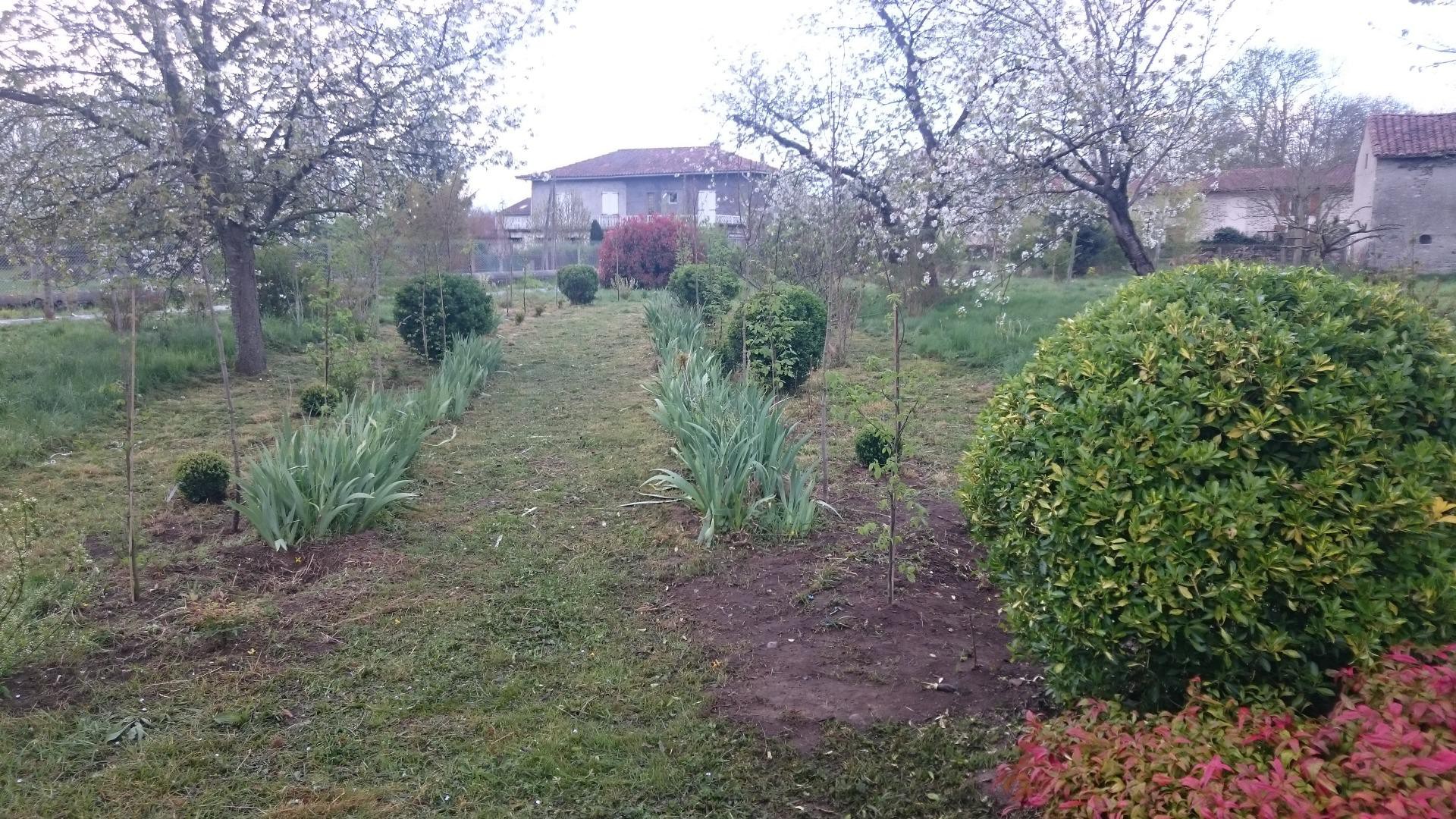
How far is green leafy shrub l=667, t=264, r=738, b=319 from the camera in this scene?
35.5ft

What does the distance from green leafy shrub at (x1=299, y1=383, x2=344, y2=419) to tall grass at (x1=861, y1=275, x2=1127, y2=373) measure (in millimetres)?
5224

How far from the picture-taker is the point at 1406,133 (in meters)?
Answer: 20.6

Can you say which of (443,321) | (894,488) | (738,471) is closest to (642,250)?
(443,321)

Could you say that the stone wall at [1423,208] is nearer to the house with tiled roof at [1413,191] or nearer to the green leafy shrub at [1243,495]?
the house with tiled roof at [1413,191]

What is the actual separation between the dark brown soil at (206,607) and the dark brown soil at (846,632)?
1501mm

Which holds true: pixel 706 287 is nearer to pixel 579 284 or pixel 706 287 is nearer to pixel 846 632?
pixel 579 284

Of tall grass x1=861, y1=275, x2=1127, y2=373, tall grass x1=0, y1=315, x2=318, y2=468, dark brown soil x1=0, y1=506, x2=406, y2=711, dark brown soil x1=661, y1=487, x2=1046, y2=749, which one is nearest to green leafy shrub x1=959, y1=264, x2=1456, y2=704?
dark brown soil x1=661, y1=487, x2=1046, y2=749

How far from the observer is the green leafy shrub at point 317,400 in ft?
25.5

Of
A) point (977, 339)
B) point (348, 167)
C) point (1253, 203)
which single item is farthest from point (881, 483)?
point (1253, 203)

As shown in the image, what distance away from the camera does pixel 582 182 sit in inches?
1555

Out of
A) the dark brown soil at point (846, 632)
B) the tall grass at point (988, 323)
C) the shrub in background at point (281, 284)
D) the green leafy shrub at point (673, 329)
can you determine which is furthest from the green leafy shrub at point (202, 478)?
the shrub in background at point (281, 284)

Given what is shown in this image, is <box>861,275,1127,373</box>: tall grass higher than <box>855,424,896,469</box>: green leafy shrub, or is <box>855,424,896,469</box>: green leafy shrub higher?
<box>861,275,1127,373</box>: tall grass

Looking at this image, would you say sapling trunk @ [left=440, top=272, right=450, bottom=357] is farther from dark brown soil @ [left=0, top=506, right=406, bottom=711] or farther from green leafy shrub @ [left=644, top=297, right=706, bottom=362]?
dark brown soil @ [left=0, top=506, right=406, bottom=711]

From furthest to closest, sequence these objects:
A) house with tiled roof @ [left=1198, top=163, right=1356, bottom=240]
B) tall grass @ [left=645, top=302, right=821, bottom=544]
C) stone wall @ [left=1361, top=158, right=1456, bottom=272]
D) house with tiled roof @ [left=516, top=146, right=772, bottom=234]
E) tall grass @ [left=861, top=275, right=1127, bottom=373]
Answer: house with tiled roof @ [left=516, top=146, right=772, bottom=234] < house with tiled roof @ [left=1198, top=163, right=1356, bottom=240] < stone wall @ [left=1361, top=158, right=1456, bottom=272] < tall grass @ [left=861, top=275, right=1127, bottom=373] < tall grass @ [left=645, top=302, right=821, bottom=544]
